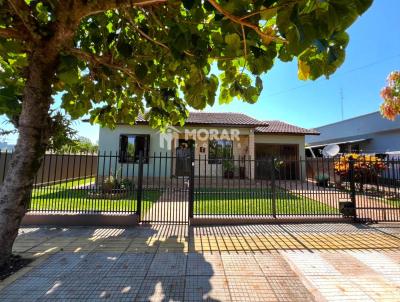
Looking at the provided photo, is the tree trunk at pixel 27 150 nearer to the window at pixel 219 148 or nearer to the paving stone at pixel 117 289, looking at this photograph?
the paving stone at pixel 117 289

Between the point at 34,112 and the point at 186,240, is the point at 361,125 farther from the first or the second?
the point at 34,112

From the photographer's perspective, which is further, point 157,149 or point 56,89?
point 157,149

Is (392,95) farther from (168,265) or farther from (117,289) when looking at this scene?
(117,289)

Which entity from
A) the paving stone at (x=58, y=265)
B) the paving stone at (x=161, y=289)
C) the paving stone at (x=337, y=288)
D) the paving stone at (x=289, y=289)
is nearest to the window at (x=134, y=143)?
the paving stone at (x=58, y=265)

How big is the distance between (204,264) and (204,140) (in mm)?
12112

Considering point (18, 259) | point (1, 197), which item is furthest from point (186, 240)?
point (1, 197)

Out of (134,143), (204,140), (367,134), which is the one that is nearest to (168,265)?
(134,143)

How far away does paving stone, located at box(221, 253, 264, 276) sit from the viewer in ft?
13.1

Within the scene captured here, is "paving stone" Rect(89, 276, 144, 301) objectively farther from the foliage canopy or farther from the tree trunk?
the foliage canopy

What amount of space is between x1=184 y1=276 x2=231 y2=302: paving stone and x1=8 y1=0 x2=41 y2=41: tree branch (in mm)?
4287

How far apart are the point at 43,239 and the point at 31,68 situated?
12.2 feet

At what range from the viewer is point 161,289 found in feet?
11.2

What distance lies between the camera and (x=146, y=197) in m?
10.6

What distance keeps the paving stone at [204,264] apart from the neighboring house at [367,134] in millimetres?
19977
